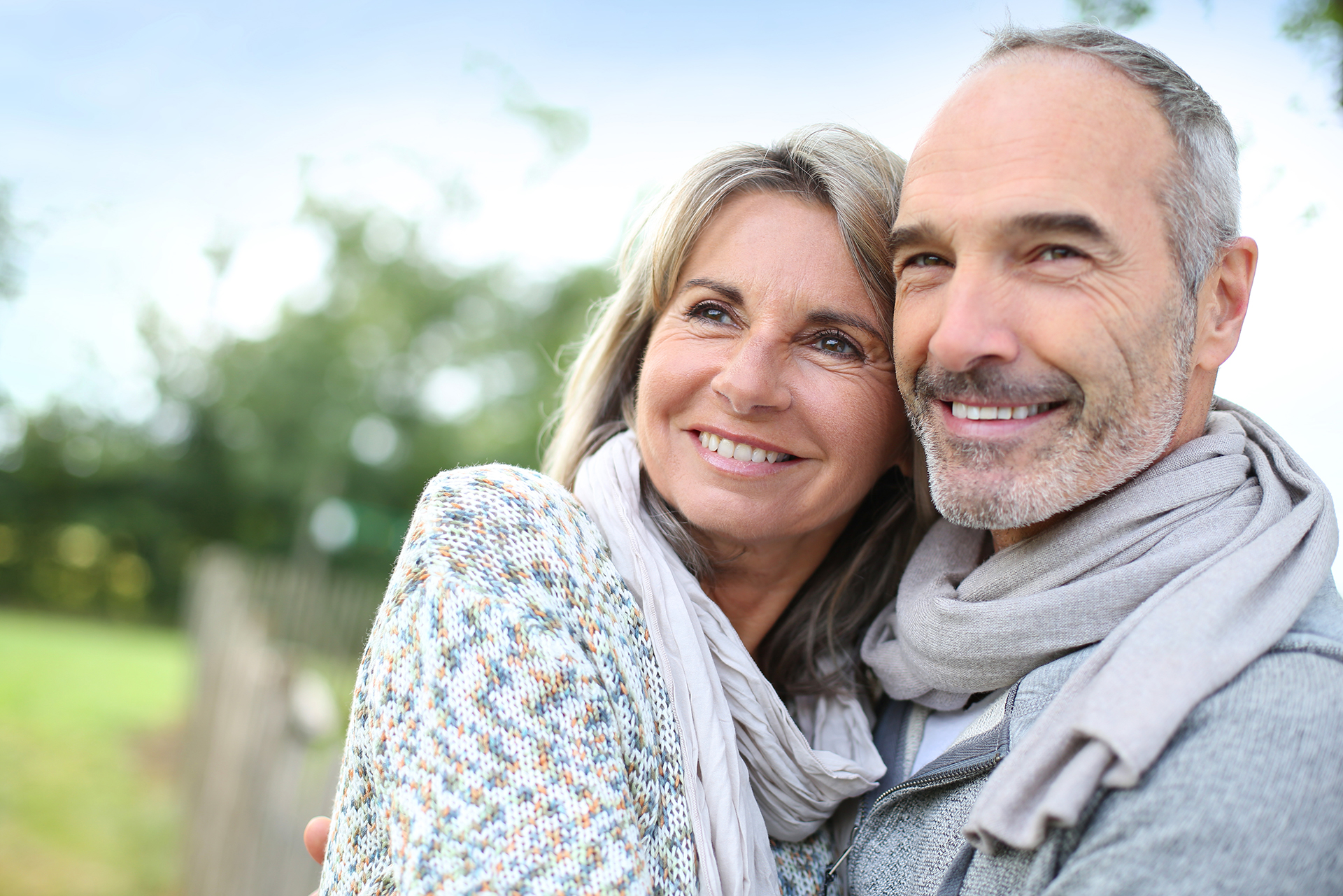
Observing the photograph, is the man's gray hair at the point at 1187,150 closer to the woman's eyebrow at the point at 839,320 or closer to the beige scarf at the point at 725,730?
the woman's eyebrow at the point at 839,320

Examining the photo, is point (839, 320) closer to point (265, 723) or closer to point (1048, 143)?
point (1048, 143)

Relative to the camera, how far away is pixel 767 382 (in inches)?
86.5

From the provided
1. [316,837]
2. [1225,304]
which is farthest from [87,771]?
[1225,304]

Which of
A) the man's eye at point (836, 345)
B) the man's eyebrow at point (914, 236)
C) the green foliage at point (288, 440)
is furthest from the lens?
the green foliage at point (288, 440)

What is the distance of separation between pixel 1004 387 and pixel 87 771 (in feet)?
31.3

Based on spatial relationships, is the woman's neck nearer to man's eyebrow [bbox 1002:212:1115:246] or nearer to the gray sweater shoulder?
man's eyebrow [bbox 1002:212:1115:246]

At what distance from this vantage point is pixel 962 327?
183 centimetres

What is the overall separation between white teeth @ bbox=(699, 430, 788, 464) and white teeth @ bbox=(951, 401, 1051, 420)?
1.57 feet

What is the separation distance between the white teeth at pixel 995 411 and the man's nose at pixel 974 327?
11cm

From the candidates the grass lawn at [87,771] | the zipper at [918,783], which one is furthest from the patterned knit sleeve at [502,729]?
the grass lawn at [87,771]

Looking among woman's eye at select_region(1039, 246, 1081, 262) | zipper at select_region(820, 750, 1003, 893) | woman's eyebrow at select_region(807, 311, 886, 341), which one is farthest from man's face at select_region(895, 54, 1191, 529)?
zipper at select_region(820, 750, 1003, 893)

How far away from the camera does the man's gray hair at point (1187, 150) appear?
72.2 inches

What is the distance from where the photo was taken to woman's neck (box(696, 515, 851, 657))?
8.13 feet

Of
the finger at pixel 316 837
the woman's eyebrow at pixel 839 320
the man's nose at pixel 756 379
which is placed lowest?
the finger at pixel 316 837
